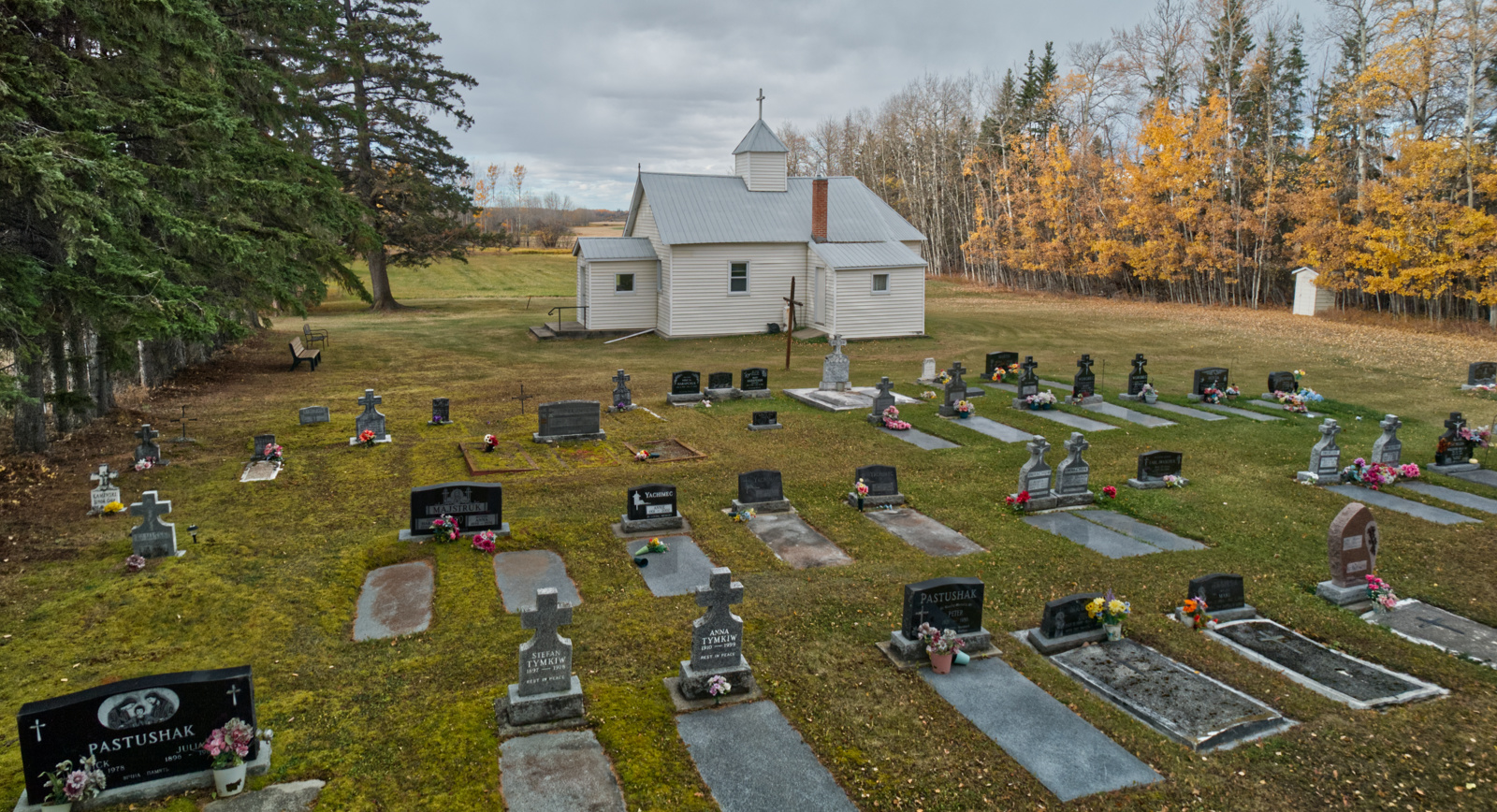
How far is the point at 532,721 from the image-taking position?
652 cm

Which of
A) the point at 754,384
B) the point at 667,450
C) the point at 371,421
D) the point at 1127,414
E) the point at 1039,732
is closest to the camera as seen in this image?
the point at 1039,732

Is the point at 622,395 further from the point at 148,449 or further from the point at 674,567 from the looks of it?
the point at 674,567

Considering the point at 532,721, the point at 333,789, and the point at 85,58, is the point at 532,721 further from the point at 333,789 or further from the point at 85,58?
the point at 85,58

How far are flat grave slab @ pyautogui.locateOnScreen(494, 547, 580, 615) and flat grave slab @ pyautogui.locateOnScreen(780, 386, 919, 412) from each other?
9.93 metres

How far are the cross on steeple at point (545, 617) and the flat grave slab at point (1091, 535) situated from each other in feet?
22.2

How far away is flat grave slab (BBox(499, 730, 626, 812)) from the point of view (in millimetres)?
5594

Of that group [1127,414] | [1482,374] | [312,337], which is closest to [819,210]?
[1127,414]

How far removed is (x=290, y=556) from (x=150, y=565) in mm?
1383

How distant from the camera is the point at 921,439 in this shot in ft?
54.5

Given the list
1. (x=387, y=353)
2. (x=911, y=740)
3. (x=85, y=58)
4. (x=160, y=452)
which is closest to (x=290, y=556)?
(x=160, y=452)

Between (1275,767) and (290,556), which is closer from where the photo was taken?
(1275,767)

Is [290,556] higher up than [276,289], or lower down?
lower down

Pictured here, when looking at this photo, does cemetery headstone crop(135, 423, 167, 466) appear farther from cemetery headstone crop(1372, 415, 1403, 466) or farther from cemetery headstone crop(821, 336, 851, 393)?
cemetery headstone crop(1372, 415, 1403, 466)

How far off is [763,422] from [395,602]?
936cm
